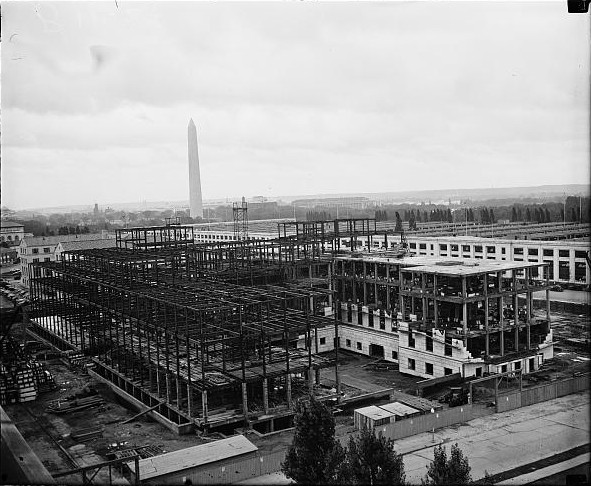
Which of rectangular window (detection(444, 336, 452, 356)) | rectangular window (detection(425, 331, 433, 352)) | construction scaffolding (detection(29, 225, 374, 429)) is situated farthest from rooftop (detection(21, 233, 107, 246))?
rectangular window (detection(444, 336, 452, 356))

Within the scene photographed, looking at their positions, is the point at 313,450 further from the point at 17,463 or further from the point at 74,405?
the point at 74,405

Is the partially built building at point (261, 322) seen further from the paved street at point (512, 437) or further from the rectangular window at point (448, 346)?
the paved street at point (512, 437)

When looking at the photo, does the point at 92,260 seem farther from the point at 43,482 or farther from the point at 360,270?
the point at 43,482

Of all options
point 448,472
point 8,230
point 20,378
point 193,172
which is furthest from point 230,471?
point 193,172

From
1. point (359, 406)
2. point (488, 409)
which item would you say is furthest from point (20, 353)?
point (488, 409)

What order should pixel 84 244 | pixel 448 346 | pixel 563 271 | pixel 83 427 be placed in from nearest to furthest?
pixel 83 427
pixel 448 346
pixel 563 271
pixel 84 244
